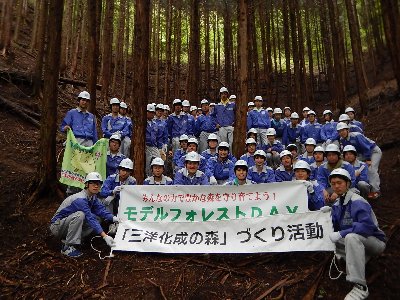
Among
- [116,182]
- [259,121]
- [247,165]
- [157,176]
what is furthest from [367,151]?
[116,182]

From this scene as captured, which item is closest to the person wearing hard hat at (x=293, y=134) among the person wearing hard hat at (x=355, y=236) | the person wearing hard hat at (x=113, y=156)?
the person wearing hard hat at (x=113, y=156)

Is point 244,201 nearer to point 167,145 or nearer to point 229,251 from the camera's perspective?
point 229,251

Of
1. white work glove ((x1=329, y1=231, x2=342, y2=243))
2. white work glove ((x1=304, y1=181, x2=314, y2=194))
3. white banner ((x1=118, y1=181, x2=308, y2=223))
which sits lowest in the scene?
white work glove ((x1=329, y1=231, x2=342, y2=243))

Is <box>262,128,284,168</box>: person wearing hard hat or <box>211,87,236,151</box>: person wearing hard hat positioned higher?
<box>211,87,236,151</box>: person wearing hard hat

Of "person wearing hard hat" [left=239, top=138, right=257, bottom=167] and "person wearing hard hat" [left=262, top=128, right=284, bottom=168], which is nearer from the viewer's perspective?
"person wearing hard hat" [left=239, top=138, right=257, bottom=167]

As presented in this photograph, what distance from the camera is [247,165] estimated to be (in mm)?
8352

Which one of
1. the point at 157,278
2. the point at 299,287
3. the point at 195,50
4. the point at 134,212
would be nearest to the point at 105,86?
the point at 195,50

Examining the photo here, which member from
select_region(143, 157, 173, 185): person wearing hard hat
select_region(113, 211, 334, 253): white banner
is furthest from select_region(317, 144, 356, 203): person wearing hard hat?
select_region(143, 157, 173, 185): person wearing hard hat

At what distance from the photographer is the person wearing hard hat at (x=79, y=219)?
22.5 ft

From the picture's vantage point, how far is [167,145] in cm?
1178

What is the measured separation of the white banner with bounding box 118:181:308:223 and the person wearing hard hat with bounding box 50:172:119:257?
577 millimetres

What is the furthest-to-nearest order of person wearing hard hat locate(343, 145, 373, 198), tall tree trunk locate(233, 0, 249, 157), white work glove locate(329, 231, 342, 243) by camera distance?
tall tree trunk locate(233, 0, 249, 157) → person wearing hard hat locate(343, 145, 373, 198) → white work glove locate(329, 231, 342, 243)

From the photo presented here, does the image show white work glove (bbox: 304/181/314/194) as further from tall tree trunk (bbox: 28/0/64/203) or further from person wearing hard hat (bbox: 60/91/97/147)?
tall tree trunk (bbox: 28/0/64/203)

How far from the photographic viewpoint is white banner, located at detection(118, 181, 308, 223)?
711cm
